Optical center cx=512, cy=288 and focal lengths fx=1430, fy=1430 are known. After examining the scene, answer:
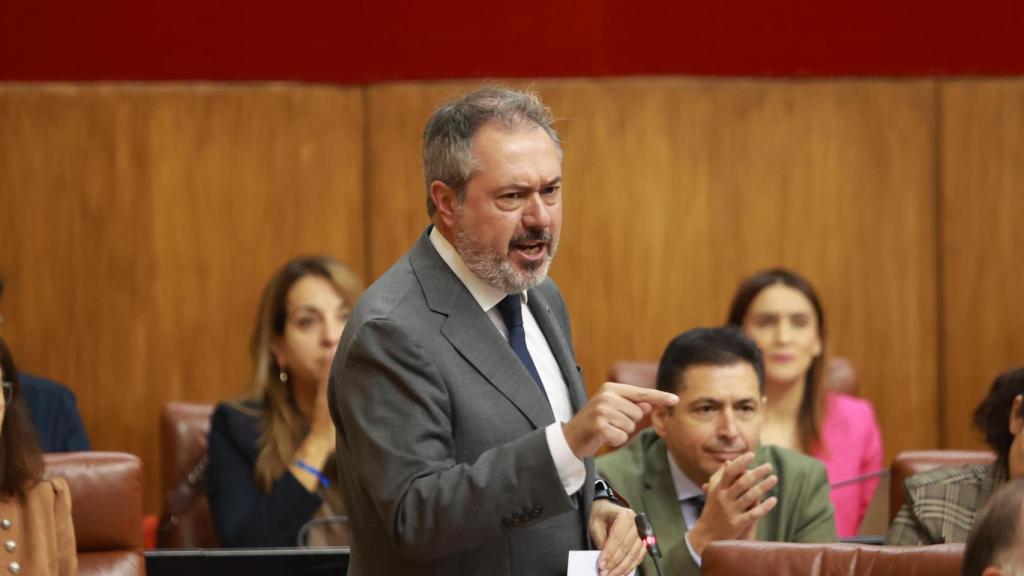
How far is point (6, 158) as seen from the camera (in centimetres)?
426

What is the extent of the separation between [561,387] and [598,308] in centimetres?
239

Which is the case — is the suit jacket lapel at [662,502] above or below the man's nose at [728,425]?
below

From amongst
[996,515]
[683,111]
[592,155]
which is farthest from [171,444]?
[996,515]

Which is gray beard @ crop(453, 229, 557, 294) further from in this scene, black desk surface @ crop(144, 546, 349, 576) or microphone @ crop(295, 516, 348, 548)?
microphone @ crop(295, 516, 348, 548)

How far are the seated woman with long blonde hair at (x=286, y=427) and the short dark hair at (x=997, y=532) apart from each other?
6.16 ft

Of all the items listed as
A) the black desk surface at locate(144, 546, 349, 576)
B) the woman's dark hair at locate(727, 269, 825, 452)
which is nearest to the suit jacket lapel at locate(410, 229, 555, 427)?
the black desk surface at locate(144, 546, 349, 576)

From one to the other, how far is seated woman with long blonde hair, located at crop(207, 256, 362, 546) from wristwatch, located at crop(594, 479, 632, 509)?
4.27 ft

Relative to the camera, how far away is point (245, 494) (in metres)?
3.41

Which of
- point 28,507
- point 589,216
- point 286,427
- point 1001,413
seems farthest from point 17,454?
point 589,216

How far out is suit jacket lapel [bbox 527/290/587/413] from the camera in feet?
6.79

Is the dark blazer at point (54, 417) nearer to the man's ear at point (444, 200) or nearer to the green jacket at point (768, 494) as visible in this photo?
the green jacket at point (768, 494)

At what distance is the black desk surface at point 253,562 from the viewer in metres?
2.53

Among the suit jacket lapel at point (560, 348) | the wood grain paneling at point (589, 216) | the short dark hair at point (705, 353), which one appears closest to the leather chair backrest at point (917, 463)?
the short dark hair at point (705, 353)

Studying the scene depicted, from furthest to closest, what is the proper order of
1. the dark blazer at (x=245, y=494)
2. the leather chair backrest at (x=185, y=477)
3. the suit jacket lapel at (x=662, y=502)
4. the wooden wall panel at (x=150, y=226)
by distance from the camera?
1. the wooden wall panel at (x=150, y=226)
2. the leather chair backrest at (x=185, y=477)
3. the dark blazer at (x=245, y=494)
4. the suit jacket lapel at (x=662, y=502)
